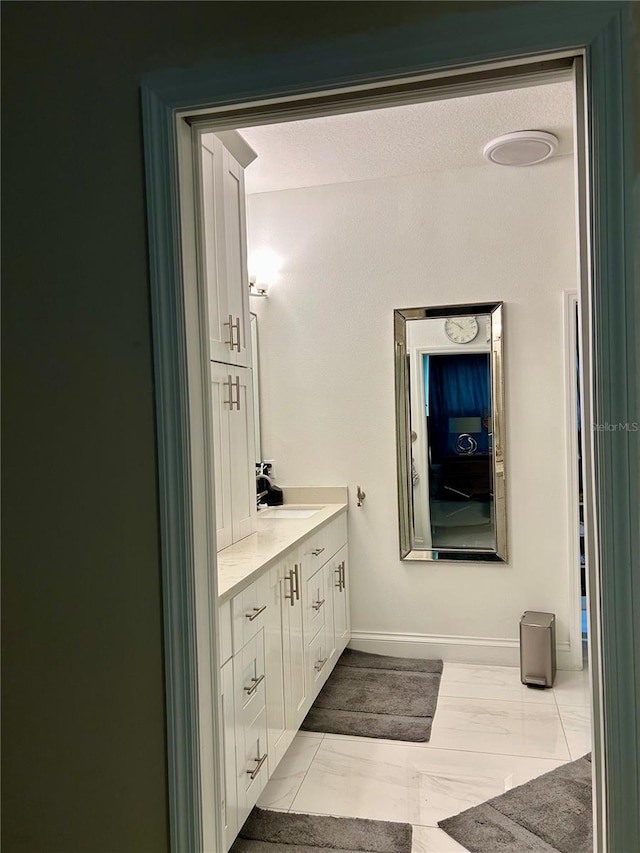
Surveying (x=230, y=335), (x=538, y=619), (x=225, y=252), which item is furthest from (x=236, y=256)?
(x=538, y=619)

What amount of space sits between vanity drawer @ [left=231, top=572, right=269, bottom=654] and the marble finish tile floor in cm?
70

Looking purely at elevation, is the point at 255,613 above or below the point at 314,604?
above

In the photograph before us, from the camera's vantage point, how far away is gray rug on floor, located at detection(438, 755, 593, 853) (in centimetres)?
197

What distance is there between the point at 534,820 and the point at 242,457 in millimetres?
1701

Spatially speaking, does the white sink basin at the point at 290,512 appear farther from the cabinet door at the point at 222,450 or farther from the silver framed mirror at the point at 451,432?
the cabinet door at the point at 222,450

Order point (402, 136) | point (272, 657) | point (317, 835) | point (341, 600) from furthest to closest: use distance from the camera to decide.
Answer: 1. point (341, 600)
2. point (402, 136)
3. point (272, 657)
4. point (317, 835)

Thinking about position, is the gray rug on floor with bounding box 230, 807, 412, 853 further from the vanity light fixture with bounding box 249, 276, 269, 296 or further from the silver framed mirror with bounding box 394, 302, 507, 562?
the vanity light fixture with bounding box 249, 276, 269, 296

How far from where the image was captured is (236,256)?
9.02ft

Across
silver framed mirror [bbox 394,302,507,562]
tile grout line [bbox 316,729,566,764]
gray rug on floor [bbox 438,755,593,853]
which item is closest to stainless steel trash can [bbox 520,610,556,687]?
silver framed mirror [bbox 394,302,507,562]

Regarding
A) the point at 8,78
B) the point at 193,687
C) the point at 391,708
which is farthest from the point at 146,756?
the point at 391,708

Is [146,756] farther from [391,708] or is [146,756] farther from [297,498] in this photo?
[297,498]

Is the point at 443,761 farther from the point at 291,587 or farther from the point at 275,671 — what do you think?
the point at 291,587

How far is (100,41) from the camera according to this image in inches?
56.1

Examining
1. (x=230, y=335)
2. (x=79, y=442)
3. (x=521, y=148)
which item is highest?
(x=521, y=148)
